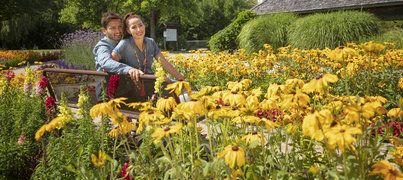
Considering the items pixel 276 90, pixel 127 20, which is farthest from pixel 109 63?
pixel 276 90

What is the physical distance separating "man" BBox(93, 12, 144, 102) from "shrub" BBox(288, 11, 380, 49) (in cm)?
715

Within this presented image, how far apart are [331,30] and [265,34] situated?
8.32 feet

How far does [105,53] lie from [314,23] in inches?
326

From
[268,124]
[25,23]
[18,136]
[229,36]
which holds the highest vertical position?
[25,23]

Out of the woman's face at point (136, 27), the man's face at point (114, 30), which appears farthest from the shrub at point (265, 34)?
the woman's face at point (136, 27)

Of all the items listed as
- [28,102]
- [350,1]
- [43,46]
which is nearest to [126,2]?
[43,46]

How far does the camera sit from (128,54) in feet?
10.4

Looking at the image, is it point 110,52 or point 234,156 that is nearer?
point 234,156

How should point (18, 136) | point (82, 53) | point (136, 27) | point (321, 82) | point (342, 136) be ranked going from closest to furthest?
point (342, 136)
point (321, 82)
point (18, 136)
point (136, 27)
point (82, 53)

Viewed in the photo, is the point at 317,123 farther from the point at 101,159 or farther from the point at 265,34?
the point at 265,34

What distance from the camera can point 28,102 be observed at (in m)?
3.47

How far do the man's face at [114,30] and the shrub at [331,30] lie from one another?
280 inches

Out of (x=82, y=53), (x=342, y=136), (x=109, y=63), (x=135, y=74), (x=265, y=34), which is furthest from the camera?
(x=265, y=34)

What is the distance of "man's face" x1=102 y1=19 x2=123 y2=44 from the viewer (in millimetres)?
3494
